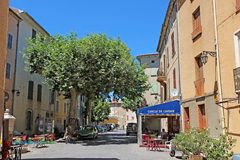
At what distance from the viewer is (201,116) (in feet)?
42.0

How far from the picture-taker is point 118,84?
766 inches

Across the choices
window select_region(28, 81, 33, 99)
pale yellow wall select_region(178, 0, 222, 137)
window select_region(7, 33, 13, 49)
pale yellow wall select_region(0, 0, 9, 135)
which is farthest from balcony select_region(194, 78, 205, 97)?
window select_region(28, 81, 33, 99)

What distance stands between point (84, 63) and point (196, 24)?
8614 mm

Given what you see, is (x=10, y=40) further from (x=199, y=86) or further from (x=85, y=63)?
(x=199, y=86)

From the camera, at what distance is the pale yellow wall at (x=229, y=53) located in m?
9.41

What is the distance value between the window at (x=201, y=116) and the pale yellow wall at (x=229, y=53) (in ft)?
8.06

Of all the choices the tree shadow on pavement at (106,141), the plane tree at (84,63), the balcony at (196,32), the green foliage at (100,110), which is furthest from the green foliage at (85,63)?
the green foliage at (100,110)

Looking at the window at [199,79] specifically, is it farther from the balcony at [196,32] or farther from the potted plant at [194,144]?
the potted plant at [194,144]

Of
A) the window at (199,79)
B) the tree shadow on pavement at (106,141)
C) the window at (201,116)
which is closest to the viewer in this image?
the window at (201,116)

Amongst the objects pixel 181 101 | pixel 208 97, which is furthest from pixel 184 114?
pixel 208 97

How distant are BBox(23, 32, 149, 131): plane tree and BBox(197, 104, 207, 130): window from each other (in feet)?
24.4

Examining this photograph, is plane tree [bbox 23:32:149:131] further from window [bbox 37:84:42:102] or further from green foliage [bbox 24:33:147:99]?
window [bbox 37:84:42:102]

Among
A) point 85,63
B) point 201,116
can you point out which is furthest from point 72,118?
point 201,116

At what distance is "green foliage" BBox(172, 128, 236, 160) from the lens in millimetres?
8289
